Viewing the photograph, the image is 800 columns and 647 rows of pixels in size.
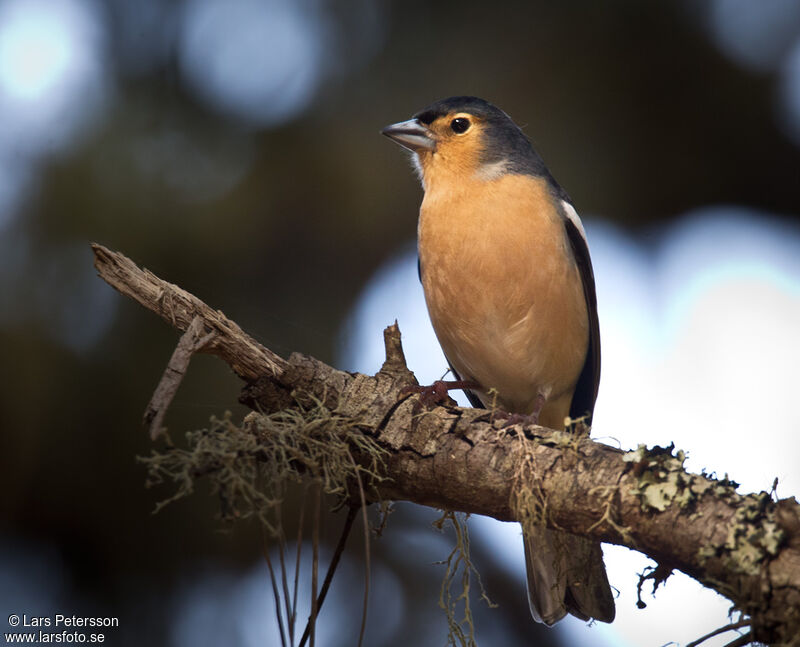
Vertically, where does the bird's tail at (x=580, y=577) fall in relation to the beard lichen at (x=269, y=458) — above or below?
below

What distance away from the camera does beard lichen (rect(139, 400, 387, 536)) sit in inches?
103

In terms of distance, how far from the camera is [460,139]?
492cm

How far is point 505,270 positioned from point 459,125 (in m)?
1.13

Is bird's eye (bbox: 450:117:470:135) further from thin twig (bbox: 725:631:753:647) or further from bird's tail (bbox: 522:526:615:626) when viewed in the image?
thin twig (bbox: 725:631:753:647)

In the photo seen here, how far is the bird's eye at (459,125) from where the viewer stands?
16.2 feet

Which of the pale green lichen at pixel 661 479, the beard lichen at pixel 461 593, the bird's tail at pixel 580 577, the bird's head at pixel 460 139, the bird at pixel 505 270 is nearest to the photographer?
the pale green lichen at pixel 661 479

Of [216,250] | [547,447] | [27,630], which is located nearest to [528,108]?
[216,250]

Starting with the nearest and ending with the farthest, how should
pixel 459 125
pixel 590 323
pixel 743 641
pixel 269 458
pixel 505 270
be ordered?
1. pixel 743 641
2. pixel 269 458
3. pixel 505 270
4. pixel 590 323
5. pixel 459 125

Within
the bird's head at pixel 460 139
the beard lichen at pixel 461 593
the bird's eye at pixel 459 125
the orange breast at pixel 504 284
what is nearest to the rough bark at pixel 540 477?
the beard lichen at pixel 461 593

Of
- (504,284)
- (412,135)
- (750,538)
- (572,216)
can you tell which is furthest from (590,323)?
(750,538)

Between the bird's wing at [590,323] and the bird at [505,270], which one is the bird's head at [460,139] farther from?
the bird's wing at [590,323]

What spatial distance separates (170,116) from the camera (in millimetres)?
4992

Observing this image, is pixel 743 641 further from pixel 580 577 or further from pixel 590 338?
pixel 590 338

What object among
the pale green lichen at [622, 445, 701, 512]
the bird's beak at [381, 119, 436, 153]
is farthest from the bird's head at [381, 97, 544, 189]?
the pale green lichen at [622, 445, 701, 512]
